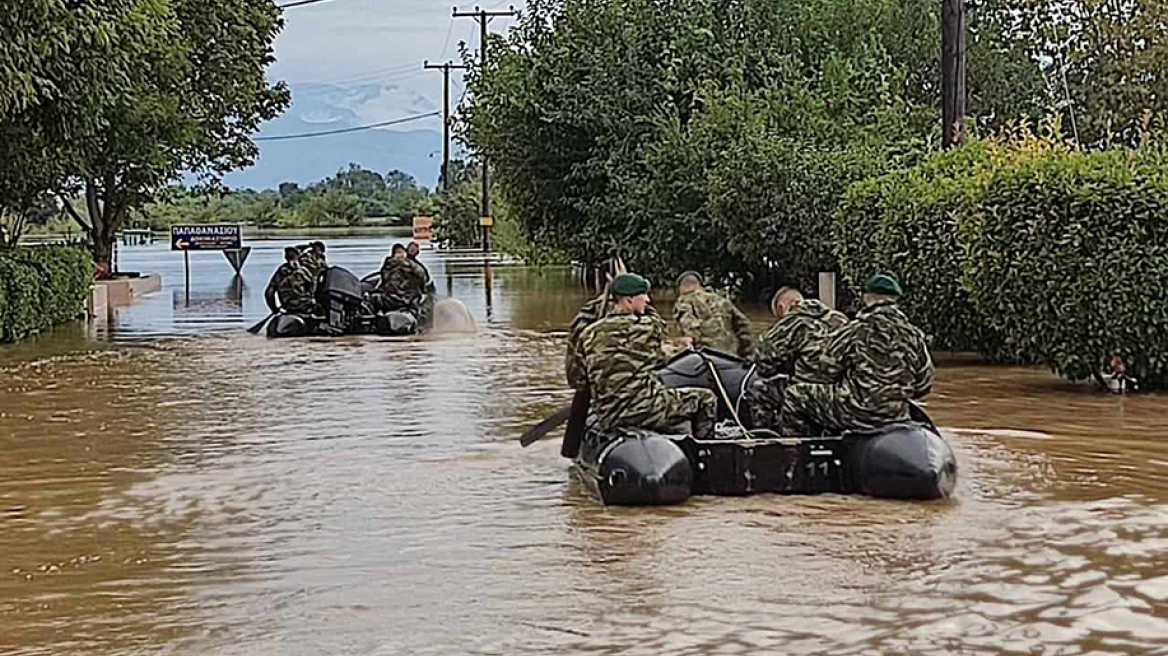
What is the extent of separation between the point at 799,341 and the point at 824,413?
2.75ft

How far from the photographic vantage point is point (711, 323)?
51.2 feet

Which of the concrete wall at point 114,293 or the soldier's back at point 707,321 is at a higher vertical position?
the soldier's back at point 707,321

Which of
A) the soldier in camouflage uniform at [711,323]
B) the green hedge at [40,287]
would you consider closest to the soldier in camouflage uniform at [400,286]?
the green hedge at [40,287]

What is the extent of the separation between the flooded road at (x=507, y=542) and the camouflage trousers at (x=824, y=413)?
604 mm

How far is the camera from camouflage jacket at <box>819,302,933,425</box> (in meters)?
11.7

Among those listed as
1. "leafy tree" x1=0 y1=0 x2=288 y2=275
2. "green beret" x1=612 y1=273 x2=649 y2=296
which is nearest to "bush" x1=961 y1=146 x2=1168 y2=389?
"green beret" x1=612 y1=273 x2=649 y2=296

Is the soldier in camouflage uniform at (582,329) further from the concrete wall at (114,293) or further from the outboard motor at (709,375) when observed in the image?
the concrete wall at (114,293)

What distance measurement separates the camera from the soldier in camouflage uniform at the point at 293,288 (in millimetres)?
27391

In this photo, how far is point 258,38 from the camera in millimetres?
38688

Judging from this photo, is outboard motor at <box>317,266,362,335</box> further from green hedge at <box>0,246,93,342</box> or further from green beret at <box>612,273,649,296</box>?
green beret at <box>612,273,649,296</box>

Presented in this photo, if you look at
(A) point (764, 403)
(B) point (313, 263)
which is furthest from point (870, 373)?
(B) point (313, 263)

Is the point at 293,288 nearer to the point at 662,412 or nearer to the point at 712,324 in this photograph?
the point at 712,324

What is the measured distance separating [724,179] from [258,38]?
13.2m

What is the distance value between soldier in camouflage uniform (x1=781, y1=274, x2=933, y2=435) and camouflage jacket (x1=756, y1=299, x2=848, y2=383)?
0.22 meters
